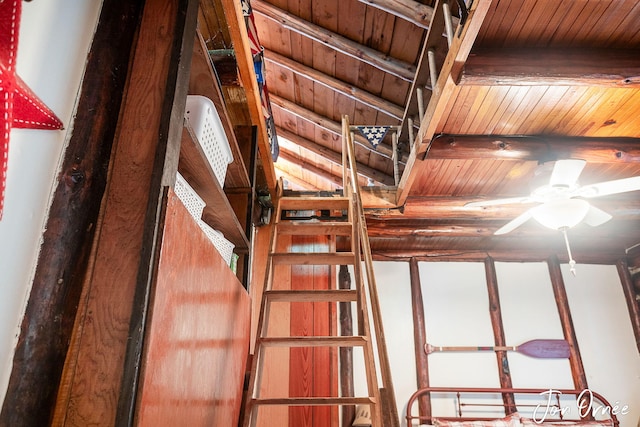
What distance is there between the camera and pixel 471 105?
2.67 metres

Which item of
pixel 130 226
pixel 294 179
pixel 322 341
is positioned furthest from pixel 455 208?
pixel 294 179

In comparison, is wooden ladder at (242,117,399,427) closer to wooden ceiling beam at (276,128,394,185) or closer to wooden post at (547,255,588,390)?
wooden ceiling beam at (276,128,394,185)

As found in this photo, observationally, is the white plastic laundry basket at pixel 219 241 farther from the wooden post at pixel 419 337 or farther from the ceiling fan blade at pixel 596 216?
the wooden post at pixel 419 337

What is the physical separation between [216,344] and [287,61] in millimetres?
3596

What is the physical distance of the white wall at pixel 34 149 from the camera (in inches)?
35.8

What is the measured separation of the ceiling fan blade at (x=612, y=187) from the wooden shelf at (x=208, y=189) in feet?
7.40

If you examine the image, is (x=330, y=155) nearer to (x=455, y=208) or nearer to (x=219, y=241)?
(x=455, y=208)

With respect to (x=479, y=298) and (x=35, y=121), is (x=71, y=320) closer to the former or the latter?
(x=35, y=121)

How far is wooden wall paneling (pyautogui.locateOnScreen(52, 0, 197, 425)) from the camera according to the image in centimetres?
95

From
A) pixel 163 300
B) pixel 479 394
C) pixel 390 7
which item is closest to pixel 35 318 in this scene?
pixel 163 300

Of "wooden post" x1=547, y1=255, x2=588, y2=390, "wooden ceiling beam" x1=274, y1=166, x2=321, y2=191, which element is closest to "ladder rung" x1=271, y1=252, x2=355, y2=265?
"wooden post" x1=547, y1=255, x2=588, y2=390

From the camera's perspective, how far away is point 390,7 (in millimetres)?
3312

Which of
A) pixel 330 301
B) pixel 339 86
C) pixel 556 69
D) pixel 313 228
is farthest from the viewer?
pixel 339 86

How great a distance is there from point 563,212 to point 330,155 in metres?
3.25
